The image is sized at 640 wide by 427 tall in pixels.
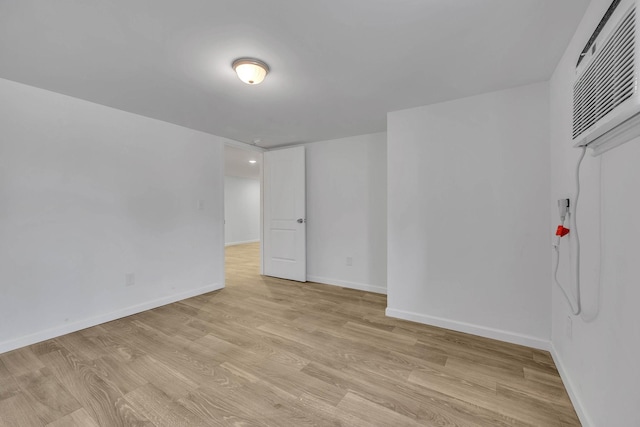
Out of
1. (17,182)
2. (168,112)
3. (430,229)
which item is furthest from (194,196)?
(430,229)

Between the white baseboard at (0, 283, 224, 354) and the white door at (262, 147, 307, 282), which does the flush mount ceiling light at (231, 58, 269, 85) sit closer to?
the white door at (262, 147, 307, 282)

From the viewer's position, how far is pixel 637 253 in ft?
3.09

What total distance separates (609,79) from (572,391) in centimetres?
165

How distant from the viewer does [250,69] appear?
1.83 metres

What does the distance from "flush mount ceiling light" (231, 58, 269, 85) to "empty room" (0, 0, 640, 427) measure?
0.02 m

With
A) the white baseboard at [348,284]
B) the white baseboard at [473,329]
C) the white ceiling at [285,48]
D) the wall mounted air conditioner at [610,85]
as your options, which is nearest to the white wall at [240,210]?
the white baseboard at [348,284]

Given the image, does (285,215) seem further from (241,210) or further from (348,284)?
(241,210)

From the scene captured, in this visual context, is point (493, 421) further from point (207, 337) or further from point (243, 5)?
point (243, 5)

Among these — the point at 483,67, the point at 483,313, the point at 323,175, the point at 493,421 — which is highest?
the point at 483,67

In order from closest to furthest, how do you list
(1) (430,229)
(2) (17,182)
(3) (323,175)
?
(2) (17,182)
(1) (430,229)
(3) (323,175)

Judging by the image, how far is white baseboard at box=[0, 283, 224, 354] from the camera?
2.11 m

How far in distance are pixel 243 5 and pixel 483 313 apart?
284cm

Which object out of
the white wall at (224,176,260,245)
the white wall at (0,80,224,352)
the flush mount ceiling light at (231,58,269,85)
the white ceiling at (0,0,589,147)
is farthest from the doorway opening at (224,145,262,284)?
the flush mount ceiling light at (231,58,269,85)

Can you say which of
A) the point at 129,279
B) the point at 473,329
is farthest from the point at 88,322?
the point at 473,329
